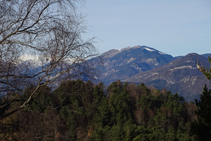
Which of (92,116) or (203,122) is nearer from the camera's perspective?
(203,122)

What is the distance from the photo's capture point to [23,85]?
6000mm

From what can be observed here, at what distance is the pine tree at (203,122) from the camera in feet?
69.8

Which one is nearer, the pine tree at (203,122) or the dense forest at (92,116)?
the dense forest at (92,116)

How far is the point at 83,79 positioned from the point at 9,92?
148 centimetres

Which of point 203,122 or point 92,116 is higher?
point 92,116

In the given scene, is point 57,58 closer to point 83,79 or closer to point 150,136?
point 83,79

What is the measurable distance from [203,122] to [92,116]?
135ft

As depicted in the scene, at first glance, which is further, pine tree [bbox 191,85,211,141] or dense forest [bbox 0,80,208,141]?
pine tree [bbox 191,85,211,141]

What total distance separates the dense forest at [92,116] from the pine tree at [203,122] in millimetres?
7856

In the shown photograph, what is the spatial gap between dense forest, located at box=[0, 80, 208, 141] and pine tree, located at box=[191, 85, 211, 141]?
786 centimetres

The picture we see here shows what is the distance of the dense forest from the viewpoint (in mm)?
6004

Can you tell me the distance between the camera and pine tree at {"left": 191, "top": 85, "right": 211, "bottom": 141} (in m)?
21.3

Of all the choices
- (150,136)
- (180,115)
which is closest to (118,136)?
(150,136)

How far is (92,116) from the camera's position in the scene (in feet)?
204
